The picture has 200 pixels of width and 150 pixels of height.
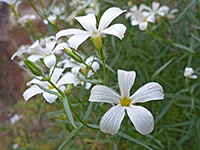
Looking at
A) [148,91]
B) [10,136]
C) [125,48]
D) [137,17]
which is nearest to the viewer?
[148,91]

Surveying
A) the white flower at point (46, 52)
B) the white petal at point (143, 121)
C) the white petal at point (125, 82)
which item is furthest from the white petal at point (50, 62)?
the white petal at point (143, 121)

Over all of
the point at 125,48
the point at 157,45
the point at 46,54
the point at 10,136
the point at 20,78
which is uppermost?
the point at 46,54

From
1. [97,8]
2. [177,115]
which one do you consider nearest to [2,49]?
[97,8]

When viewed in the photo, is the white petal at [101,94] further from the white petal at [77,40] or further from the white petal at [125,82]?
the white petal at [77,40]

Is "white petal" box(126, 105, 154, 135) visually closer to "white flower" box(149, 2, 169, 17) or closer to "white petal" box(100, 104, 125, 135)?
"white petal" box(100, 104, 125, 135)

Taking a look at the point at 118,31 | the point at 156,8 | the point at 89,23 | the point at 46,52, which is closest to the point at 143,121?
the point at 118,31

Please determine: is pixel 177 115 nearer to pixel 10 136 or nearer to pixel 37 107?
pixel 37 107

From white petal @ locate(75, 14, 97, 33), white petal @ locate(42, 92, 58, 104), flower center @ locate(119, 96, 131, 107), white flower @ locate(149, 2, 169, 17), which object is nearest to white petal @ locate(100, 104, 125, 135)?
flower center @ locate(119, 96, 131, 107)

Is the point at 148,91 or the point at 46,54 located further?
the point at 46,54
